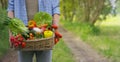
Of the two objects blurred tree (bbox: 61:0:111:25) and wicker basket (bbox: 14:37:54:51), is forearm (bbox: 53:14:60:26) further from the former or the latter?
blurred tree (bbox: 61:0:111:25)

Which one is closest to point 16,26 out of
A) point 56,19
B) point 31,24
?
point 31,24

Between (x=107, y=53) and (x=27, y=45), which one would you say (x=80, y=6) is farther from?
(x=27, y=45)

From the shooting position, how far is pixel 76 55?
37.5 ft

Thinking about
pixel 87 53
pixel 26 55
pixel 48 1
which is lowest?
pixel 87 53

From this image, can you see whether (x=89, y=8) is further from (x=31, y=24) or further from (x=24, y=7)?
(x=31, y=24)

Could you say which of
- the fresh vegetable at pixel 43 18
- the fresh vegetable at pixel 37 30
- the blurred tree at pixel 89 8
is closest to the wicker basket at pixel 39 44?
the fresh vegetable at pixel 37 30

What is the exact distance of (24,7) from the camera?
4578 mm

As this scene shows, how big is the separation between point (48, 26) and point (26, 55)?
1.61ft

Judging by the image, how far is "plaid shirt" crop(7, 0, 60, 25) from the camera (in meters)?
4.57

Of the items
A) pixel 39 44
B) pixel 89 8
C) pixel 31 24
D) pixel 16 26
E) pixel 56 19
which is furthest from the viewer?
pixel 89 8

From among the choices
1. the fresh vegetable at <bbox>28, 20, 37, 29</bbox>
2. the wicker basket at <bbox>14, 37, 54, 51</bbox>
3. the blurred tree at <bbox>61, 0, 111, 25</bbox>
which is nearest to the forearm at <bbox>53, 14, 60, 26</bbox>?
the fresh vegetable at <bbox>28, 20, 37, 29</bbox>

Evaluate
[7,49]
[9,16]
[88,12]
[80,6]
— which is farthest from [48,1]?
[80,6]

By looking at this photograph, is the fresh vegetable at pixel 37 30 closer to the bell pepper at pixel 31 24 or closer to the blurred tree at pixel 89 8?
the bell pepper at pixel 31 24

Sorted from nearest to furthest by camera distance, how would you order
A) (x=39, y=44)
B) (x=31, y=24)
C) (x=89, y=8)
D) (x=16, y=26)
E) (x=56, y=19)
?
1. (x=39, y=44)
2. (x=16, y=26)
3. (x=31, y=24)
4. (x=56, y=19)
5. (x=89, y=8)
